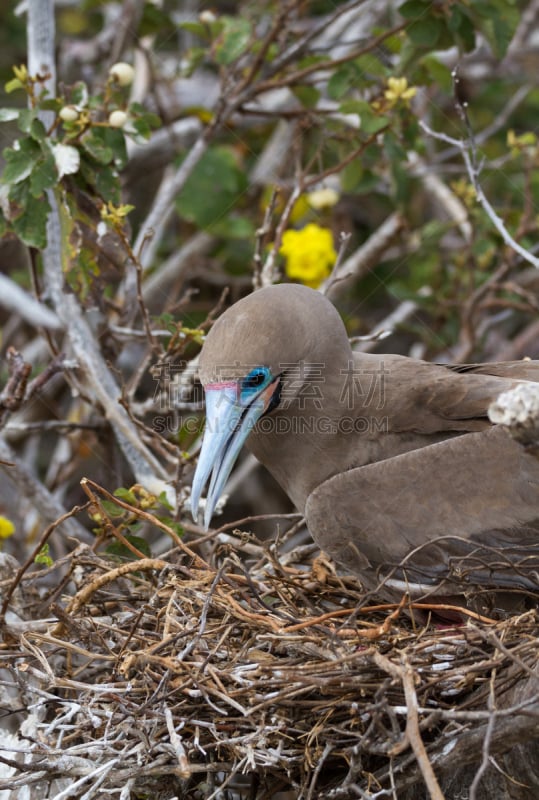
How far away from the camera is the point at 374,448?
4031 mm

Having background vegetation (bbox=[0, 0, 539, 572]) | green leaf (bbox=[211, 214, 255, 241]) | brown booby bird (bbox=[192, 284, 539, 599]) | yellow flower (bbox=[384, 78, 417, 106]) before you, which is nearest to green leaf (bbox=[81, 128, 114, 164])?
background vegetation (bbox=[0, 0, 539, 572])

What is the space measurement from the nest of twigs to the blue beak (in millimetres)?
261

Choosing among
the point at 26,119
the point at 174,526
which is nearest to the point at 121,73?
the point at 26,119

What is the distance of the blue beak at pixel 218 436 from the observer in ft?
12.0

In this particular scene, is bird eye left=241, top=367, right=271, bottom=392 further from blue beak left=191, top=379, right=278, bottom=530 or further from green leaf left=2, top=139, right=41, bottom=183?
green leaf left=2, top=139, right=41, bottom=183

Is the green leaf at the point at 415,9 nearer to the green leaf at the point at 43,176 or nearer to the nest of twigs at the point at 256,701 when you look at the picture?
the green leaf at the point at 43,176

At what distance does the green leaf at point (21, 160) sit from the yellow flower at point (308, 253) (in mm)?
1443

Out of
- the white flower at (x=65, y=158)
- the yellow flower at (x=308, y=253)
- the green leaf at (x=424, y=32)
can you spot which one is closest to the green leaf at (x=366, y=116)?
the green leaf at (x=424, y=32)

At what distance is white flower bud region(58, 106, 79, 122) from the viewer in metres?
4.39

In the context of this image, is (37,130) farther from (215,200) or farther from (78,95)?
(215,200)

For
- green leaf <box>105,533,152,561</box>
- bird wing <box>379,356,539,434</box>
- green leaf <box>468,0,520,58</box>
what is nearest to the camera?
bird wing <box>379,356,539,434</box>

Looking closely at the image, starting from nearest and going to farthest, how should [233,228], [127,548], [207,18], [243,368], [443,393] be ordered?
[243,368] → [443,393] → [127,548] → [207,18] → [233,228]

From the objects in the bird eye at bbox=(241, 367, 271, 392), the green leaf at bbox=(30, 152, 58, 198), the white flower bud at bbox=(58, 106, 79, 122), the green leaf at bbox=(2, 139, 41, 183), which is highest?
the white flower bud at bbox=(58, 106, 79, 122)

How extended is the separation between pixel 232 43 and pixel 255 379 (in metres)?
2.36
